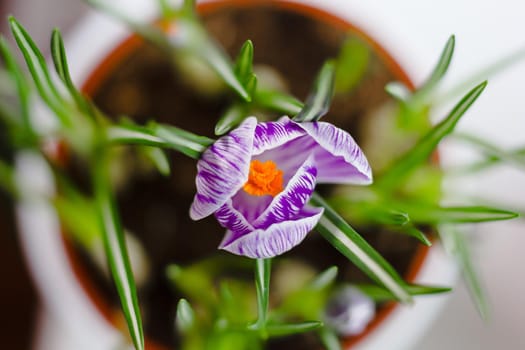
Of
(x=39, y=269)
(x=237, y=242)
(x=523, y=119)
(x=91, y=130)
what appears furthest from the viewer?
(x=523, y=119)

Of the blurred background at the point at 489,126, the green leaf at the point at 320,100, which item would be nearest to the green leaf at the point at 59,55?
the green leaf at the point at 320,100

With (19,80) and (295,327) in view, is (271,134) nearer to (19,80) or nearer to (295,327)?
(295,327)

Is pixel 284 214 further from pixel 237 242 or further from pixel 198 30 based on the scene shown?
pixel 198 30

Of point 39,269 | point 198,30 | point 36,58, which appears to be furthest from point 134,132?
point 39,269

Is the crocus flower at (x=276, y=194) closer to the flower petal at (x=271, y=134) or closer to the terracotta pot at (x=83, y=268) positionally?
the flower petal at (x=271, y=134)

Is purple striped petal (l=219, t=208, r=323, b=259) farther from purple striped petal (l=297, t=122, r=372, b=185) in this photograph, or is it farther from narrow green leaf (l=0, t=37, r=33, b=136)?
narrow green leaf (l=0, t=37, r=33, b=136)

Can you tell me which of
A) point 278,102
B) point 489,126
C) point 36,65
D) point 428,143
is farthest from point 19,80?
point 489,126
